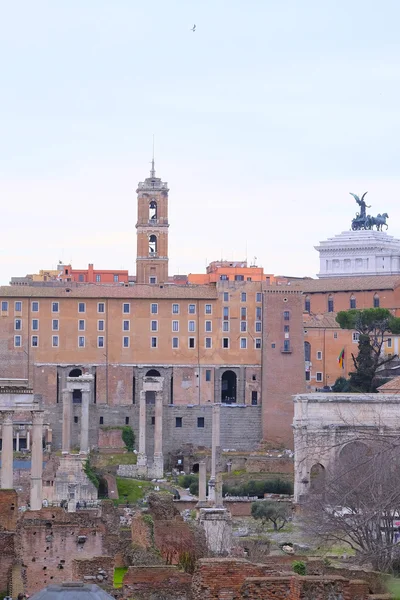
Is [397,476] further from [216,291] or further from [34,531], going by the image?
[216,291]

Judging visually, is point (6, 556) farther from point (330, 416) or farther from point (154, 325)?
point (154, 325)

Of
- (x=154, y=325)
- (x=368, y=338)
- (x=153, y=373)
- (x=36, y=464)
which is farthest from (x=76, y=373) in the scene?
(x=36, y=464)

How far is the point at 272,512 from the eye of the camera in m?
55.1

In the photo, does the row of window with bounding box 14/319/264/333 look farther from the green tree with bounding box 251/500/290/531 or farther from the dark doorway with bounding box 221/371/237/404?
the green tree with bounding box 251/500/290/531

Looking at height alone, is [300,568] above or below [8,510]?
below

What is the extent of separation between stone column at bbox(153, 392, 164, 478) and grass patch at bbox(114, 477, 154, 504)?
105 inches

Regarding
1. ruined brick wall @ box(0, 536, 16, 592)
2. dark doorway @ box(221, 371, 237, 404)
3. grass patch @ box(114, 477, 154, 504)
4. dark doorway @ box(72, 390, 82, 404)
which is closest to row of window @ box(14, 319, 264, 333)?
dark doorway @ box(221, 371, 237, 404)

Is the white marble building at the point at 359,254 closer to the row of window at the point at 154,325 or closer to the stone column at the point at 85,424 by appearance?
the row of window at the point at 154,325

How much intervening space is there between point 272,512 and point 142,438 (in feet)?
62.5

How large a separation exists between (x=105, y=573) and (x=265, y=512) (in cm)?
3663

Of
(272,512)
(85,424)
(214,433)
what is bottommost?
(272,512)

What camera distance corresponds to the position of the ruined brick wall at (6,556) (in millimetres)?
21578

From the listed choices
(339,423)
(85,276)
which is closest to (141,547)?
(339,423)

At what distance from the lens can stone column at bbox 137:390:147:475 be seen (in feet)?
234
